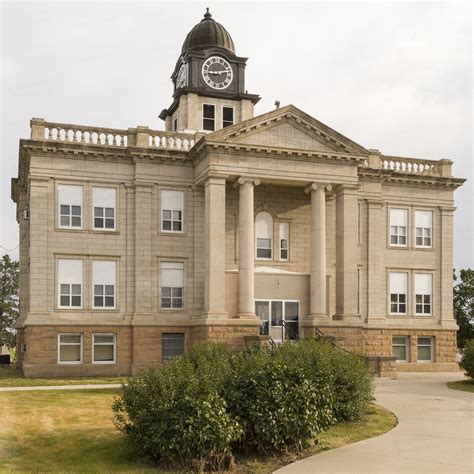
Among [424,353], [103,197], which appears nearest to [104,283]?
[103,197]

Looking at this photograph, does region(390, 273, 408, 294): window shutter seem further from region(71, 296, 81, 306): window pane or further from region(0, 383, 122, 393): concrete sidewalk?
region(0, 383, 122, 393): concrete sidewalk

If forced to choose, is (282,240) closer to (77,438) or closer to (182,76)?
(182,76)

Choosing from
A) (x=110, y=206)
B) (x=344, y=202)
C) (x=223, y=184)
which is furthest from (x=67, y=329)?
(x=344, y=202)

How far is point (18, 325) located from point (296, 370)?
27.8m

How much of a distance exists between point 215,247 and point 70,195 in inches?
304

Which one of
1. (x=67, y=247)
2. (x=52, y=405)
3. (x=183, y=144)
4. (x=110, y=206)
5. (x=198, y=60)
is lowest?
(x=52, y=405)

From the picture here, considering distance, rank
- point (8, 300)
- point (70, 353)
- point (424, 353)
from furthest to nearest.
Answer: point (8, 300)
point (424, 353)
point (70, 353)

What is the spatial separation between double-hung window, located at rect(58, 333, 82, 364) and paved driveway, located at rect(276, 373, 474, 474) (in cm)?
1684

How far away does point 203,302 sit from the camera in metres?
35.3

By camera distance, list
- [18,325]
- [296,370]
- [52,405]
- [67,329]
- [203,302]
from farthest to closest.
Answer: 1. [18,325]
2. [203,302]
3. [67,329]
4. [52,405]
5. [296,370]

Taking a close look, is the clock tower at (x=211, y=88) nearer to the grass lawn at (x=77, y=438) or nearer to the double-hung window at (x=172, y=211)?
the double-hung window at (x=172, y=211)

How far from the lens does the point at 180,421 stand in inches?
523

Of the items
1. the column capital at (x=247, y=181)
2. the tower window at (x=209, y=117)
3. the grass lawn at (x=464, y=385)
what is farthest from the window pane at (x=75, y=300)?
the grass lawn at (x=464, y=385)

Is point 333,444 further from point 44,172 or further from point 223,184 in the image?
point 44,172
